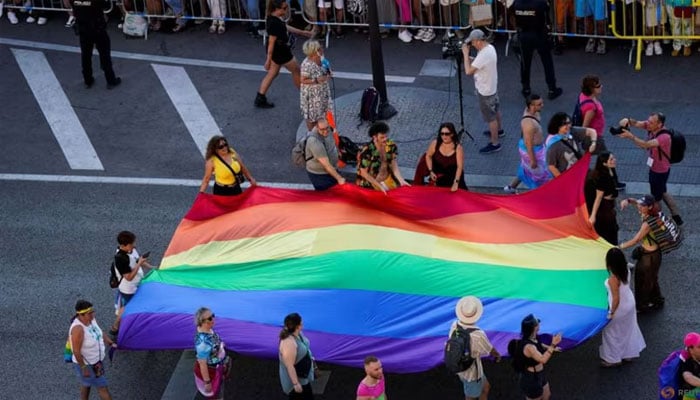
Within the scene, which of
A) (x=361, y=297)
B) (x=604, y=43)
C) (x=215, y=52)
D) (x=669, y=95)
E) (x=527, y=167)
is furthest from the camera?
(x=215, y=52)

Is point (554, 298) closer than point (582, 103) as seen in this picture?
Yes

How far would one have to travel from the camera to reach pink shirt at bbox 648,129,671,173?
43.2 feet

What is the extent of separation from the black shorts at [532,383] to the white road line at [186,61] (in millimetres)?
8334

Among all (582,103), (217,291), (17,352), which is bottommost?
(17,352)

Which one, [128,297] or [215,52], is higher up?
[215,52]

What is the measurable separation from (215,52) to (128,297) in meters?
8.36

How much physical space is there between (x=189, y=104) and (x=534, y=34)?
516 cm

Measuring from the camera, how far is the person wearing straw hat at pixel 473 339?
33.2 ft

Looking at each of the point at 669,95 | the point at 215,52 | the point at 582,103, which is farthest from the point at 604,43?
the point at 215,52

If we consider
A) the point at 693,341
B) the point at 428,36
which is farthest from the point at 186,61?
the point at 693,341

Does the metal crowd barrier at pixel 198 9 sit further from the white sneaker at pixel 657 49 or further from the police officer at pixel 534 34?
the white sneaker at pixel 657 49

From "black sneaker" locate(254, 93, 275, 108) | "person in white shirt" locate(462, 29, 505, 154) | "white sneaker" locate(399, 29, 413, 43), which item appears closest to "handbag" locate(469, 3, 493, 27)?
"white sneaker" locate(399, 29, 413, 43)

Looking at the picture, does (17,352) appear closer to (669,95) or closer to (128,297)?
(128,297)

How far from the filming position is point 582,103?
1413 cm
